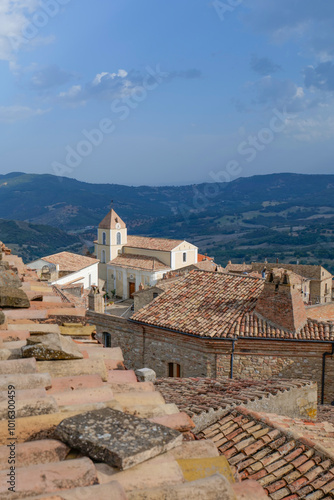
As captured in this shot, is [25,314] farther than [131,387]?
Yes

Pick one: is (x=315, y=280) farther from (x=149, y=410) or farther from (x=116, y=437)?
(x=116, y=437)

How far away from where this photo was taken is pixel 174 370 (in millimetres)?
14688

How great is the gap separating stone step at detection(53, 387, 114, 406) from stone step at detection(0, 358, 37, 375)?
398 millimetres

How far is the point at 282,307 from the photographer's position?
13.9 m

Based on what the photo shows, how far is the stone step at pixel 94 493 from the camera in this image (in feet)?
6.74

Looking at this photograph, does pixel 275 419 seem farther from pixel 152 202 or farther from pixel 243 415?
pixel 152 202

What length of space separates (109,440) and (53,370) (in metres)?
1.36

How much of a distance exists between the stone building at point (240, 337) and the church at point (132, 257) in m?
29.9

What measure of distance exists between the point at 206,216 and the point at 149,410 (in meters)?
136

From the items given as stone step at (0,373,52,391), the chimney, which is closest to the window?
the chimney

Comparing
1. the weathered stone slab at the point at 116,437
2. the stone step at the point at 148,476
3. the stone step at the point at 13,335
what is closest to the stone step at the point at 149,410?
the weathered stone slab at the point at 116,437

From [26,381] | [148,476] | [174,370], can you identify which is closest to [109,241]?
[174,370]

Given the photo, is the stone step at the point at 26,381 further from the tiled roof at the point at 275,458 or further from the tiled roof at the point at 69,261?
the tiled roof at the point at 69,261

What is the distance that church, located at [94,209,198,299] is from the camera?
47938mm
